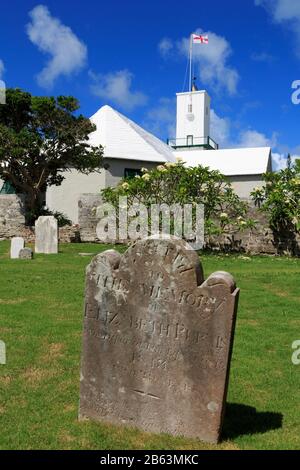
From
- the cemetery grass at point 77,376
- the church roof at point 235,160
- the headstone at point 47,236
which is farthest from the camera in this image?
the church roof at point 235,160

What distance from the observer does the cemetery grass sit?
397cm

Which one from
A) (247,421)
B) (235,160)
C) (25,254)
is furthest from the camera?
(235,160)

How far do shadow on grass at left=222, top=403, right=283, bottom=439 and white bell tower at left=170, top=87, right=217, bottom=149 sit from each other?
145ft

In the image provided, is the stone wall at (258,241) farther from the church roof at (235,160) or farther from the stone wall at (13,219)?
the church roof at (235,160)

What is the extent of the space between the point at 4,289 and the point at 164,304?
20.5 ft

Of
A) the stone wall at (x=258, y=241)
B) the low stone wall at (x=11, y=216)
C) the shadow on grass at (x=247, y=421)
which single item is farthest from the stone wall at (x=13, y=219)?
the shadow on grass at (x=247, y=421)

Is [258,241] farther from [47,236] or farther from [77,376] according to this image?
[77,376]

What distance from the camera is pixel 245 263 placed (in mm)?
14570

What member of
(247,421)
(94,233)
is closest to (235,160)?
(94,233)

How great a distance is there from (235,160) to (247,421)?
29277mm

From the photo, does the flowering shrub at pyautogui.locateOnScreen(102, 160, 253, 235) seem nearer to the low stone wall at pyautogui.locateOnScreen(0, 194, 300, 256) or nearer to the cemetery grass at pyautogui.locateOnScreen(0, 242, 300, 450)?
the low stone wall at pyautogui.locateOnScreen(0, 194, 300, 256)

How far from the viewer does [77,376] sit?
5.31m

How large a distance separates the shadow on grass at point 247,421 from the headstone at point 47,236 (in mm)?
12322

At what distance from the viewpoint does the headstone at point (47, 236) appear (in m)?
16.3
